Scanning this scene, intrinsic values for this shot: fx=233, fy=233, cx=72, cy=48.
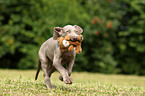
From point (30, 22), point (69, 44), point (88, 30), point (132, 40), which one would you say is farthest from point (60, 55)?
point (132, 40)

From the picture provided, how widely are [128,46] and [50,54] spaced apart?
18.1m

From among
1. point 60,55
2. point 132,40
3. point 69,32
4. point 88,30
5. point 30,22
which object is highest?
point 30,22

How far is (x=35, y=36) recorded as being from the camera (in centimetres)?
2239

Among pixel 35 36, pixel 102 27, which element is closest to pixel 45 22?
pixel 35 36

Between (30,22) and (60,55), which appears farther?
(30,22)

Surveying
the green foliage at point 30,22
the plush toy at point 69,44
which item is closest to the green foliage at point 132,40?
the green foliage at point 30,22

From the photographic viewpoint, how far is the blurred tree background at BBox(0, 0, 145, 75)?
21.8 m

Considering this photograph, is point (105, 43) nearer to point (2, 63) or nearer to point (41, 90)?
point (2, 63)

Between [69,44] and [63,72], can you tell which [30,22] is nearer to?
[69,44]

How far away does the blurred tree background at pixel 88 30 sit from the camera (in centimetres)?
2184

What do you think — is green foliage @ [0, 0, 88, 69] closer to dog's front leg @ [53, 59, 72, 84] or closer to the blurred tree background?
the blurred tree background

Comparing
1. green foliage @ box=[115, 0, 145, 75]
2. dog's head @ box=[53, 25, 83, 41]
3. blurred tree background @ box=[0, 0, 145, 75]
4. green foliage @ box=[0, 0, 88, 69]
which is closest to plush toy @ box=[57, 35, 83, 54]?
dog's head @ box=[53, 25, 83, 41]

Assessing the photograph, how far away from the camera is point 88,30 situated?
2170 centimetres

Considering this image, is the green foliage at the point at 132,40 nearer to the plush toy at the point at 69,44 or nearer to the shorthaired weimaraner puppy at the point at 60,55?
the shorthaired weimaraner puppy at the point at 60,55
